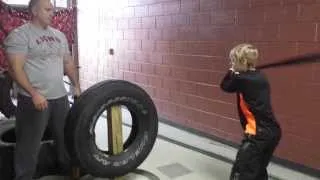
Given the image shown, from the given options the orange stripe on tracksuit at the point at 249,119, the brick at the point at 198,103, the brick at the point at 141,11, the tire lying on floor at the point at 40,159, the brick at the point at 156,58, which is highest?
the brick at the point at 141,11

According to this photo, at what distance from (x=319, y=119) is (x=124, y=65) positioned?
367cm

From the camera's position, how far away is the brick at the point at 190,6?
4.71m

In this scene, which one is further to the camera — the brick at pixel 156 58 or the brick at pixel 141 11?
the brick at pixel 141 11

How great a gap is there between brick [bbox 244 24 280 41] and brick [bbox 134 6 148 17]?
6.65 feet

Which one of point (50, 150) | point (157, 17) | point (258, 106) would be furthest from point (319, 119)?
point (157, 17)

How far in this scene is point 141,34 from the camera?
Result: 19.1ft

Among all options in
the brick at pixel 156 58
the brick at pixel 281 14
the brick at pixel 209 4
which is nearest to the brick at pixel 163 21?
the brick at pixel 156 58

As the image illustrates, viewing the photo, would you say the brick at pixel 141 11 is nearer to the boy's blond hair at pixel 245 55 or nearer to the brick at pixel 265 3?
the brick at pixel 265 3

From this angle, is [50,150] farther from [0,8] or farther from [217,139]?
[0,8]

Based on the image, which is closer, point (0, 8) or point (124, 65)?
point (0, 8)

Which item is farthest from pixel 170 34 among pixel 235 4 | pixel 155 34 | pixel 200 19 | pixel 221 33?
pixel 235 4

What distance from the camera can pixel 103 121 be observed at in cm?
576

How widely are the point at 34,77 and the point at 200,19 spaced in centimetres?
250

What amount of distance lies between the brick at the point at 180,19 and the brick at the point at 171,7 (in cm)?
7
